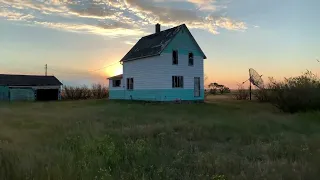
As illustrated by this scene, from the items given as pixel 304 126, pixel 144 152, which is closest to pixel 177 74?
pixel 304 126

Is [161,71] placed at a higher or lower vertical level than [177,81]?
higher

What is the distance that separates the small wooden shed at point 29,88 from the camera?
39.1 m

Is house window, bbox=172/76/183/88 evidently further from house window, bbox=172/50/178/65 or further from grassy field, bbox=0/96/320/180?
grassy field, bbox=0/96/320/180

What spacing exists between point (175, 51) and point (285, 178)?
24.5m

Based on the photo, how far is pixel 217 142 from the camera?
9492 mm

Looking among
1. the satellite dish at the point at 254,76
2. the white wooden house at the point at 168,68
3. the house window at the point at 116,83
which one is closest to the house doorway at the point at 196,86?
the white wooden house at the point at 168,68

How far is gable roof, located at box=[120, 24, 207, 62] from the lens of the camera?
95.6 feet

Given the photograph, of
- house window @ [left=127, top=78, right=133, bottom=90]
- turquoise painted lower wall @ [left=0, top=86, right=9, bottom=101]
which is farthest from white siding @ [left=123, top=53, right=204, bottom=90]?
turquoise painted lower wall @ [left=0, top=86, right=9, bottom=101]

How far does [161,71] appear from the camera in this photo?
94.6ft

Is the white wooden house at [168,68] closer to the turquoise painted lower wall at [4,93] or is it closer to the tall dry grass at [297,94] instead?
the tall dry grass at [297,94]

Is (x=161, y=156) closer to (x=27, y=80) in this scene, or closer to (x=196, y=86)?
(x=196, y=86)

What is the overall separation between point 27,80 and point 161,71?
22276 millimetres

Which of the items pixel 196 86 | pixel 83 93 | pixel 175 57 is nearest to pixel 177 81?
pixel 175 57

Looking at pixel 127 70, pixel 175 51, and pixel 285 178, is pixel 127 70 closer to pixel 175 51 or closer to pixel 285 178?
pixel 175 51
